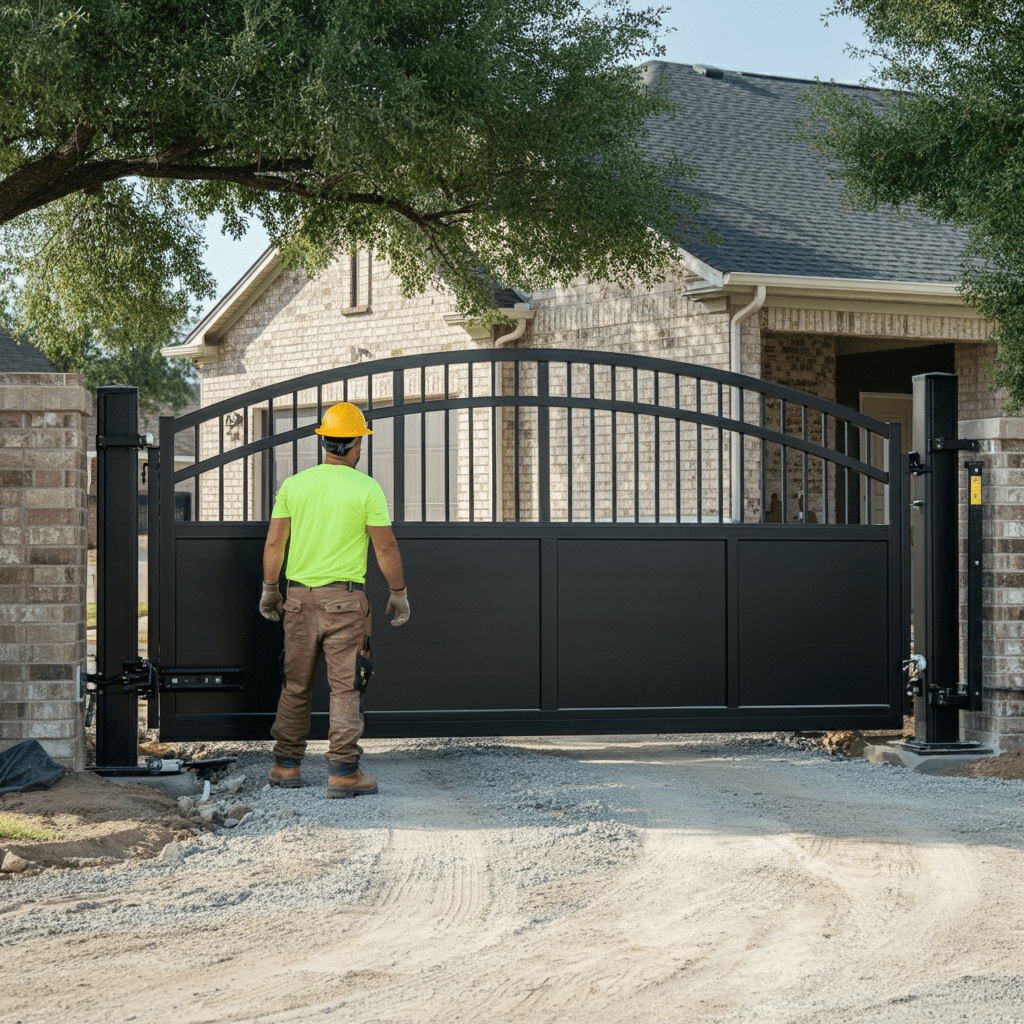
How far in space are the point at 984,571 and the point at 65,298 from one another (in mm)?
12456

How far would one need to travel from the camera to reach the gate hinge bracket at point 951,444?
8219 mm

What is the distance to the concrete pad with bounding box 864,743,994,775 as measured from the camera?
8008mm

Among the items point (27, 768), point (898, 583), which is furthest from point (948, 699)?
point (27, 768)

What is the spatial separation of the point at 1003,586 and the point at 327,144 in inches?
265

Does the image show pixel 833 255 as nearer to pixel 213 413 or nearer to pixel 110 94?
pixel 110 94

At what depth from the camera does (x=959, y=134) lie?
1133 cm

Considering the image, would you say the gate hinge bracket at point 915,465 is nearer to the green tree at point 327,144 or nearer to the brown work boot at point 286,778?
the brown work boot at point 286,778

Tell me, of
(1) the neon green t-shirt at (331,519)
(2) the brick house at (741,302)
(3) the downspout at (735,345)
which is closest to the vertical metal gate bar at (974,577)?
(1) the neon green t-shirt at (331,519)

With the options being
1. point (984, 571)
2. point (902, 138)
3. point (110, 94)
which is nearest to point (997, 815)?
point (984, 571)

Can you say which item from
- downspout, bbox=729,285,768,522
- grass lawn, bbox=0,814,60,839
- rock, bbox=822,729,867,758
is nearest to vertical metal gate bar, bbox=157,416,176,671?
grass lawn, bbox=0,814,60,839

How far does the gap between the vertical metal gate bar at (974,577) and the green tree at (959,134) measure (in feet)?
9.86

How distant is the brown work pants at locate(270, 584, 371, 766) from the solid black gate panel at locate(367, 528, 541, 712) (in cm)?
77

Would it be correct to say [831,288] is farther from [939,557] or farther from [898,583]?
[898,583]

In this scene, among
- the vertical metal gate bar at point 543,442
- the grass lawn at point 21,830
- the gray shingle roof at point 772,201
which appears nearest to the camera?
the grass lawn at point 21,830
